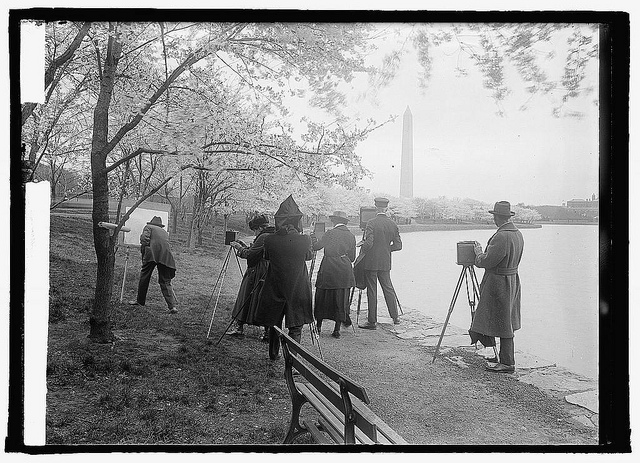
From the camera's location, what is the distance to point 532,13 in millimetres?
4027

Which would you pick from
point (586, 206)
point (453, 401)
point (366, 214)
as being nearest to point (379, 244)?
point (366, 214)

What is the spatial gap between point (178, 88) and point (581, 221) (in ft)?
11.0

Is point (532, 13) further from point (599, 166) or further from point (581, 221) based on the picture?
point (581, 221)

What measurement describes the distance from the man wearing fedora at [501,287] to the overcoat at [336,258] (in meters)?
1.01

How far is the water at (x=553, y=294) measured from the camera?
4.11m

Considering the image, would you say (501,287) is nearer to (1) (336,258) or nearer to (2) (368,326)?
(2) (368,326)

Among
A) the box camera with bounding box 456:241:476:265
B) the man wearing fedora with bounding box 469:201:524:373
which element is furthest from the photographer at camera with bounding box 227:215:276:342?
the man wearing fedora with bounding box 469:201:524:373

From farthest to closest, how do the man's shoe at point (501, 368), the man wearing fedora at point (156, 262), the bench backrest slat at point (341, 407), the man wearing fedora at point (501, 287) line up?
the man wearing fedora at point (156, 262), the man wearing fedora at point (501, 287), the man's shoe at point (501, 368), the bench backrest slat at point (341, 407)

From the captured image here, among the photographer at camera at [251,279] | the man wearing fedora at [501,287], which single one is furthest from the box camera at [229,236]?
the man wearing fedora at [501,287]

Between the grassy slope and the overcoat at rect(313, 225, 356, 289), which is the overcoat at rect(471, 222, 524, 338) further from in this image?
the grassy slope

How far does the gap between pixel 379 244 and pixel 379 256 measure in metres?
0.10

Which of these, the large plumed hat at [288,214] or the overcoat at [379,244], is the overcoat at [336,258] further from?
the large plumed hat at [288,214]

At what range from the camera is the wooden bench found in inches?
120

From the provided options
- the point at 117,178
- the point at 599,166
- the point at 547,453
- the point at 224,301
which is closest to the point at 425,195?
the point at 599,166
